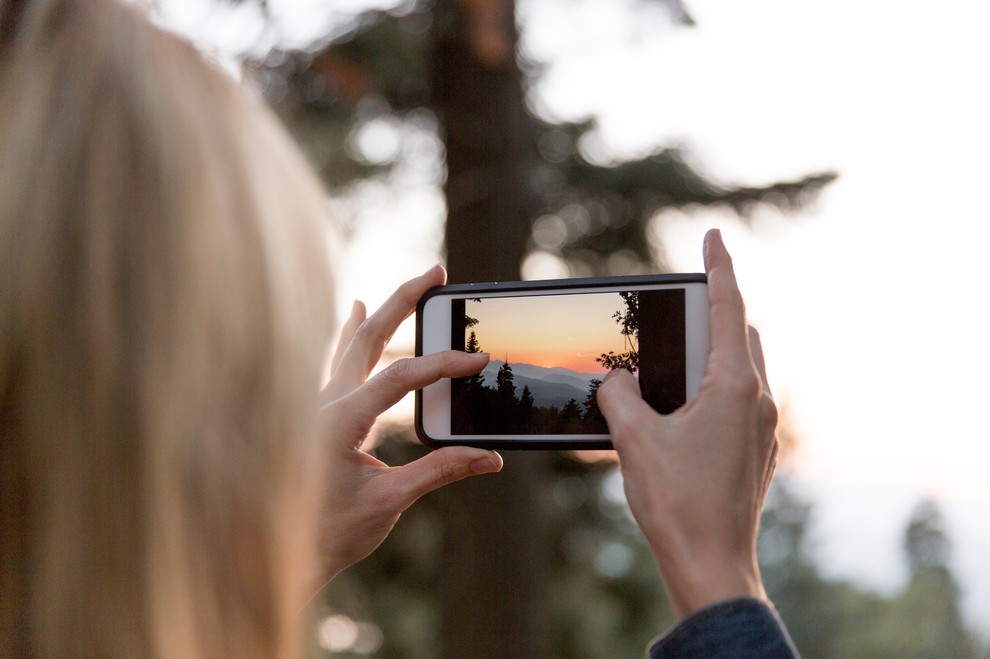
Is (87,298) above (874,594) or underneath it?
above

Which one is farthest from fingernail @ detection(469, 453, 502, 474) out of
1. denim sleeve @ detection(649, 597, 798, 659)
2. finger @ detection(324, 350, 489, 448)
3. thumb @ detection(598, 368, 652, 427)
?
denim sleeve @ detection(649, 597, 798, 659)

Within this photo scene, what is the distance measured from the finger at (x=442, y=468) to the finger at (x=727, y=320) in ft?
1.46

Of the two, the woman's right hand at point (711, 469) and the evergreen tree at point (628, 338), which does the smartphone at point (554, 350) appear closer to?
the evergreen tree at point (628, 338)

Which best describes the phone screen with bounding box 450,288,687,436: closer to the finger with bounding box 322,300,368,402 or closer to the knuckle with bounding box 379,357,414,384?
the knuckle with bounding box 379,357,414,384

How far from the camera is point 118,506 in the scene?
0.59 metres

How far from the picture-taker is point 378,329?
1.37 metres

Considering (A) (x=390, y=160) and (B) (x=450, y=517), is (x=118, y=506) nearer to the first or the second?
(B) (x=450, y=517)

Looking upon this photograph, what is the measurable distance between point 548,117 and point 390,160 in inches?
37.3

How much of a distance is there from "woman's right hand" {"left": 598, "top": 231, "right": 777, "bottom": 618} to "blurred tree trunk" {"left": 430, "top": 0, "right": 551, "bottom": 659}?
2.63 m

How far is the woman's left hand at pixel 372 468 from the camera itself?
1.22 m

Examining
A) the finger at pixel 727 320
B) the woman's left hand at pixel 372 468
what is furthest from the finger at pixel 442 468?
the finger at pixel 727 320

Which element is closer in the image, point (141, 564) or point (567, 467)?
point (141, 564)

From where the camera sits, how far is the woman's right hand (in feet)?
2.80

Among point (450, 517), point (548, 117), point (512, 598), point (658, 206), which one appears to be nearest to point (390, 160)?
point (548, 117)
